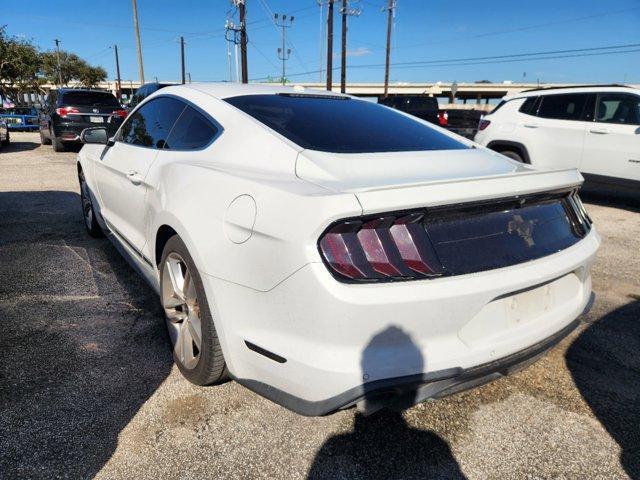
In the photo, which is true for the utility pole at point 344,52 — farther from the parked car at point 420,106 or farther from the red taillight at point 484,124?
the red taillight at point 484,124

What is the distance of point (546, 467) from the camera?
197 cm

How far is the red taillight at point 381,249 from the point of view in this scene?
63.9 inches

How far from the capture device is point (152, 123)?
331 centimetres

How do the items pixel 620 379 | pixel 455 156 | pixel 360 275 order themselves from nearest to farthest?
pixel 360 275 → pixel 455 156 → pixel 620 379

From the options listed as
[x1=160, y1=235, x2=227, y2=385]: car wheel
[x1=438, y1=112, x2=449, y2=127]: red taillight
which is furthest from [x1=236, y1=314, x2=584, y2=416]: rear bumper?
[x1=438, y1=112, x2=449, y2=127]: red taillight

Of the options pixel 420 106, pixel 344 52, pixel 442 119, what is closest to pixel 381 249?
pixel 442 119

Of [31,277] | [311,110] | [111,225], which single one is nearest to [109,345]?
[111,225]

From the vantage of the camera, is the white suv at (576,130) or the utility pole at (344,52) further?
the utility pole at (344,52)

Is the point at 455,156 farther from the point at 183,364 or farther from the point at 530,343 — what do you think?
the point at 183,364

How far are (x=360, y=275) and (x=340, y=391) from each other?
413mm

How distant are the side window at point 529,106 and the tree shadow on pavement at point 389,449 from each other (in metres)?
7.21

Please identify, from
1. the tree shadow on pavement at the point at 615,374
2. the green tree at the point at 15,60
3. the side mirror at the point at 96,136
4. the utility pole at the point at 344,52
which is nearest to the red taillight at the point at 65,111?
the side mirror at the point at 96,136

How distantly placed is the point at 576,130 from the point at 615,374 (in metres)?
5.80

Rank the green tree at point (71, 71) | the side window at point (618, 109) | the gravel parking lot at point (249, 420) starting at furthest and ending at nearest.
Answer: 1. the green tree at point (71, 71)
2. the side window at point (618, 109)
3. the gravel parking lot at point (249, 420)
